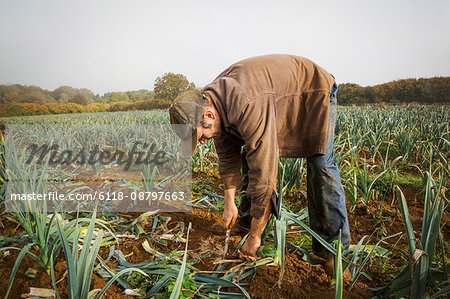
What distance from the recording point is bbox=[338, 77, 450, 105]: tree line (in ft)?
78.8

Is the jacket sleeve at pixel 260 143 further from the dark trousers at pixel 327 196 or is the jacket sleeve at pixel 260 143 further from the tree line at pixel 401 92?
the tree line at pixel 401 92

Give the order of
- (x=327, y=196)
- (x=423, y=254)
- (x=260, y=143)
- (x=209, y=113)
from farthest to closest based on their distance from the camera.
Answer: (x=327, y=196) → (x=209, y=113) → (x=260, y=143) → (x=423, y=254)

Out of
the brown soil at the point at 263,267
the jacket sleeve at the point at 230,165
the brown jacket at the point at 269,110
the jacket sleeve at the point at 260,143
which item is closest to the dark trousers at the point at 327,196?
the brown jacket at the point at 269,110

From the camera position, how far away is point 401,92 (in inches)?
1105

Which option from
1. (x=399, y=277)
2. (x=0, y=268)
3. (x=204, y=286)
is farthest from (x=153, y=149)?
(x=399, y=277)

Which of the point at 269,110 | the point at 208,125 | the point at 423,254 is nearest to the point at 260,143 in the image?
the point at 269,110

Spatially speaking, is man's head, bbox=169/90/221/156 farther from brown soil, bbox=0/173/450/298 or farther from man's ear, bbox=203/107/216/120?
brown soil, bbox=0/173/450/298

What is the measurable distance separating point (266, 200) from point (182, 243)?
35.8 inches

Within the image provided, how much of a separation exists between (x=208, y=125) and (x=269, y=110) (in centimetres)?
34

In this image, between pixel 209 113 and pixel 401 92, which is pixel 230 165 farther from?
pixel 401 92

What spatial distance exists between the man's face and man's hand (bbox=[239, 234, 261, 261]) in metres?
0.68

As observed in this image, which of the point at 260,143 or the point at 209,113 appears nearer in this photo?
the point at 260,143

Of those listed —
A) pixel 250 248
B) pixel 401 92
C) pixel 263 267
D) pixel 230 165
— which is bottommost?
pixel 263 267

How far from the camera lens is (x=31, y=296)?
1.30 m
